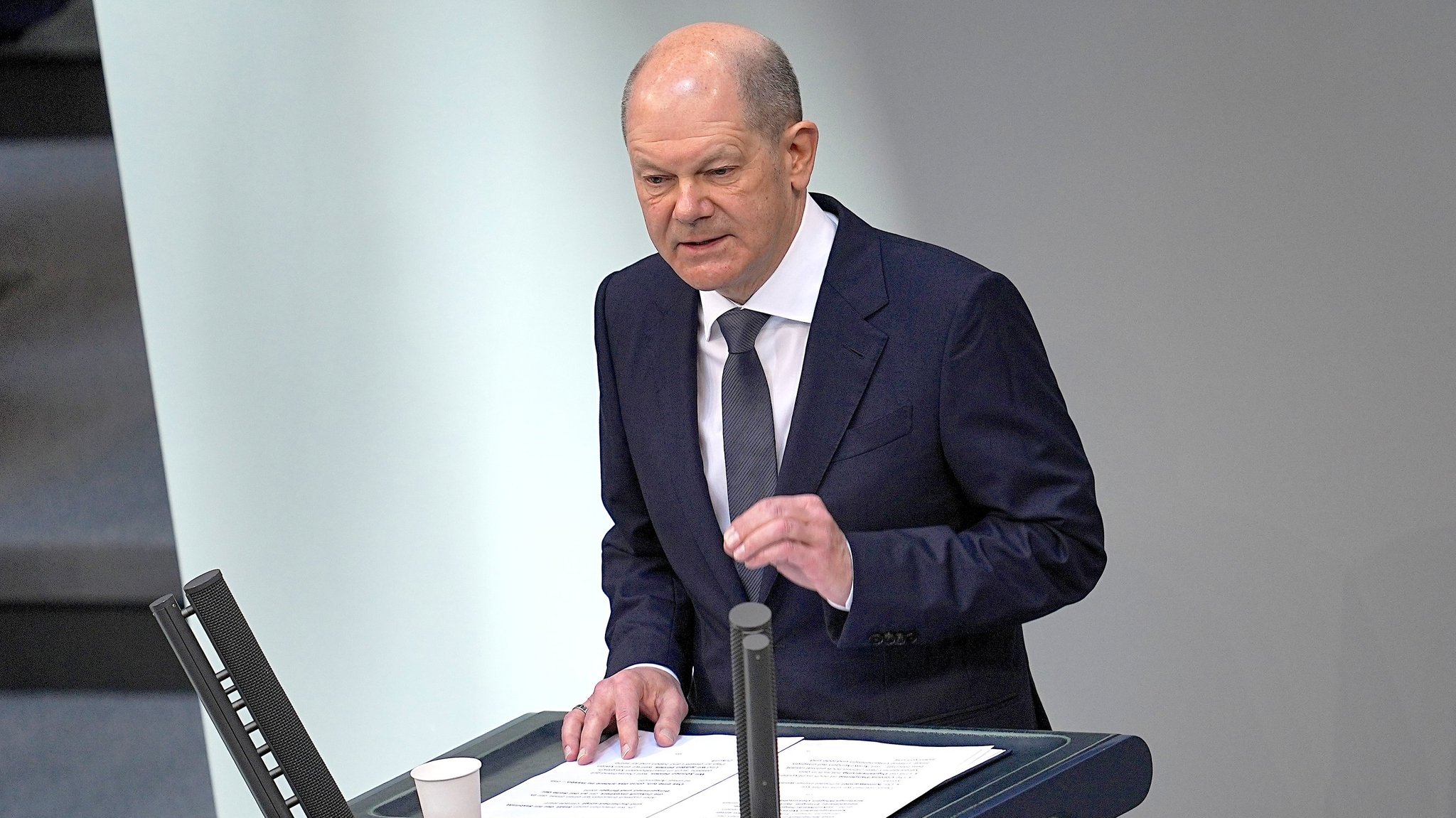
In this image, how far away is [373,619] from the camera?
12.2ft

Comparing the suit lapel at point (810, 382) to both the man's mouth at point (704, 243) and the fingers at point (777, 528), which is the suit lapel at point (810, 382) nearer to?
the man's mouth at point (704, 243)

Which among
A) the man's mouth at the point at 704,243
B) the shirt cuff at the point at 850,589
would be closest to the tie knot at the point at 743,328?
the man's mouth at the point at 704,243

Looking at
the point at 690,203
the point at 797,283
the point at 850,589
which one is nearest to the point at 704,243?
the point at 690,203

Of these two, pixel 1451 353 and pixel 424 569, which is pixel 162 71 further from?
pixel 1451 353

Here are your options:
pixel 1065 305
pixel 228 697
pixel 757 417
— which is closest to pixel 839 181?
pixel 1065 305

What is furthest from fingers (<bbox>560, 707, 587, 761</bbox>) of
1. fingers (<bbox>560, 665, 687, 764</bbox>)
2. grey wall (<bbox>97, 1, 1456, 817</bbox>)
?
grey wall (<bbox>97, 1, 1456, 817</bbox>)

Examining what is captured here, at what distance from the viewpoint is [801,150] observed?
190 cm

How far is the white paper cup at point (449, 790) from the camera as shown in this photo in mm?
1337

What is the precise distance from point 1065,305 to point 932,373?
134cm

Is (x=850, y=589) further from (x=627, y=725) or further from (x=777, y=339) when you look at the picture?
(x=777, y=339)

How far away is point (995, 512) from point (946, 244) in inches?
55.7

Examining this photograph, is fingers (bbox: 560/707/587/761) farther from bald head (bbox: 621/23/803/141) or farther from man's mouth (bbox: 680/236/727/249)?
bald head (bbox: 621/23/803/141)

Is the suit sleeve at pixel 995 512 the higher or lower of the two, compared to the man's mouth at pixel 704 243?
lower

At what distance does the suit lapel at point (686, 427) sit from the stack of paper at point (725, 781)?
1.01 feet
